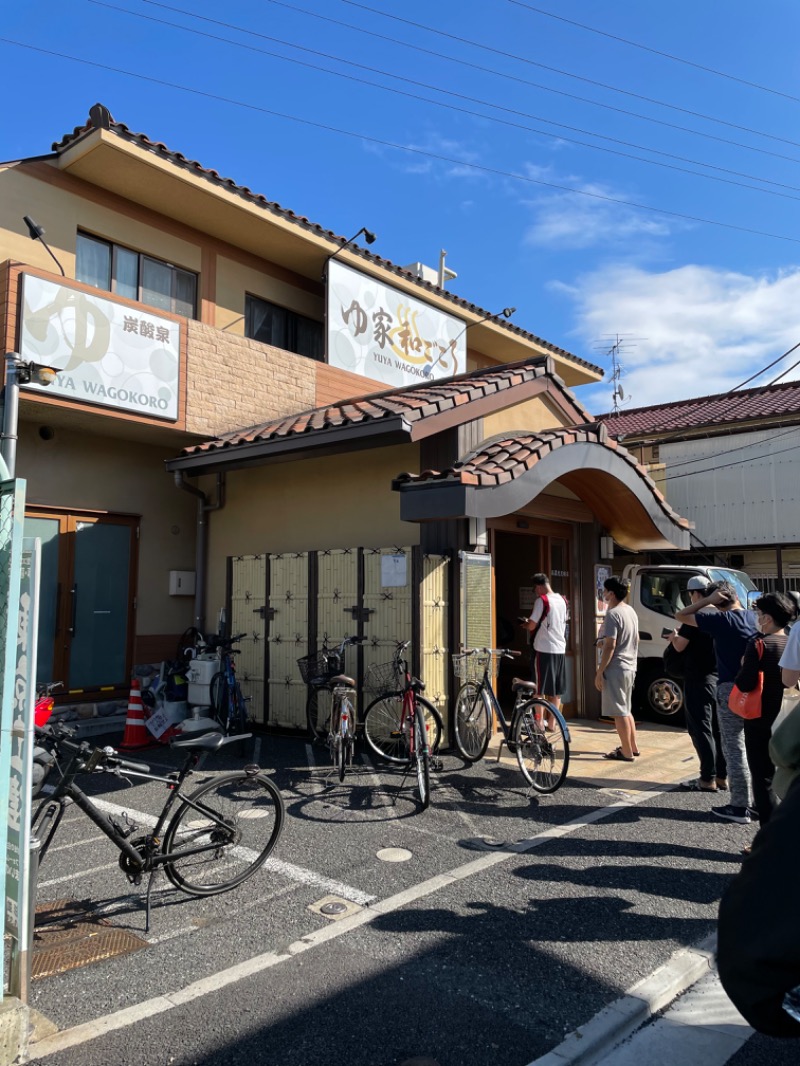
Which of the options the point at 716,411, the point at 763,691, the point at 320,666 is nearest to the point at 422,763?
the point at 320,666

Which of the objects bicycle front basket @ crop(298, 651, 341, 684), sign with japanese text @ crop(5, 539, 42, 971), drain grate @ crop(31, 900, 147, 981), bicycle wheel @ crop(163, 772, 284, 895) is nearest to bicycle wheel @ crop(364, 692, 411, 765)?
bicycle front basket @ crop(298, 651, 341, 684)

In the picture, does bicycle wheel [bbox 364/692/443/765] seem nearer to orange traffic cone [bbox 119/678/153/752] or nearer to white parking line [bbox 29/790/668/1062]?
white parking line [bbox 29/790/668/1062]

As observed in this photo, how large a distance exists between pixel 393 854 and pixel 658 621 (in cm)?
697

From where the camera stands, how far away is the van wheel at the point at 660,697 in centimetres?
1020

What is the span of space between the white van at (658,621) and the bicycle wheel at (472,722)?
4.10 metres

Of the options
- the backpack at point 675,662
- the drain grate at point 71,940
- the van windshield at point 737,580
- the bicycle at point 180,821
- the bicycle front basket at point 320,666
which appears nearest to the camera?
the drain grate at point 71,940

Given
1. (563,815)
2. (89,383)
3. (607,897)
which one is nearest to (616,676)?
(563,815)

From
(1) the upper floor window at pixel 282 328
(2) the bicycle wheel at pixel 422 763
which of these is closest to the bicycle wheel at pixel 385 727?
(2) the bicycle wheel at pixel 422 763

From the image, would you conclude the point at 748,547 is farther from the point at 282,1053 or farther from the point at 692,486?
the point at 282,1053

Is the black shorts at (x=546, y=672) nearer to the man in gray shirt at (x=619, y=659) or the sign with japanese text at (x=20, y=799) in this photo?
the man in gray shirt at (x=619, y=659)

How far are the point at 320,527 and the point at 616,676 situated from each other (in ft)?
12.7

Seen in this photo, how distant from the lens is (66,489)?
9492mm

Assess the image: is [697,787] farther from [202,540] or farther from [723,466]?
[723,466]

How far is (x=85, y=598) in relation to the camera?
9602mm
